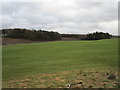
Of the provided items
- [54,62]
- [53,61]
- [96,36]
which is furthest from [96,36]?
[54,62]

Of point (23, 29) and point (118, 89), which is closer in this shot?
point (118, 89)

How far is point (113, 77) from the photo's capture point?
8.70 meters

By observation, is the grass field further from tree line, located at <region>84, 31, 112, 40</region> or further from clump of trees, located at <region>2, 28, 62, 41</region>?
tree line, located at <region>84, 31, 112, 40</region>

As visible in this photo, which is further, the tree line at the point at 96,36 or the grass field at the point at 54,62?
the tree line at the point at 96,36

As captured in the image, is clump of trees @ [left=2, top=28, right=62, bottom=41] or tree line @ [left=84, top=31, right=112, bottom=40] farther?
tree line @ [left=84, top=31, right=112, bottom=40]

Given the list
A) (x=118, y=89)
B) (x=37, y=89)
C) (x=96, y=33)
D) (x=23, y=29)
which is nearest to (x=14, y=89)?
(x=37, y=89)

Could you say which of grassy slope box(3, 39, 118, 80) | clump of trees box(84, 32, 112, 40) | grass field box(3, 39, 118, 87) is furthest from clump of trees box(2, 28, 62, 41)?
grass field box(3, 39, 118, 87)

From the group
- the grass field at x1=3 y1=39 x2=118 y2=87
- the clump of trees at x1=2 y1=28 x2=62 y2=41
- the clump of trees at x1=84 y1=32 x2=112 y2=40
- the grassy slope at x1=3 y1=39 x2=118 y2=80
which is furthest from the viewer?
the clump of trees at x1=84 y1=32 x2=112 y2=40

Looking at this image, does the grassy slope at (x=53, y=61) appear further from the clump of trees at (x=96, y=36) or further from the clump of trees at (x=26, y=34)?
the clump of trees at (x=96, y=36)

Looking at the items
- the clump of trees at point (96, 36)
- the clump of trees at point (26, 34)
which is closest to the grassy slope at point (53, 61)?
the clump of trees at point (26, 34)

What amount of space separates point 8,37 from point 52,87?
54.0 m

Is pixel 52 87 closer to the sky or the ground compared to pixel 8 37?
closer to the ground

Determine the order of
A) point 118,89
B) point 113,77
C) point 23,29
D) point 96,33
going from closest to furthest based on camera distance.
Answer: point 118,89 < point 113,77 < point 23,29 < point 96,33

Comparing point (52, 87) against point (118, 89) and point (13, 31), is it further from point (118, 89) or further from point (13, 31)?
point (13, 31)
